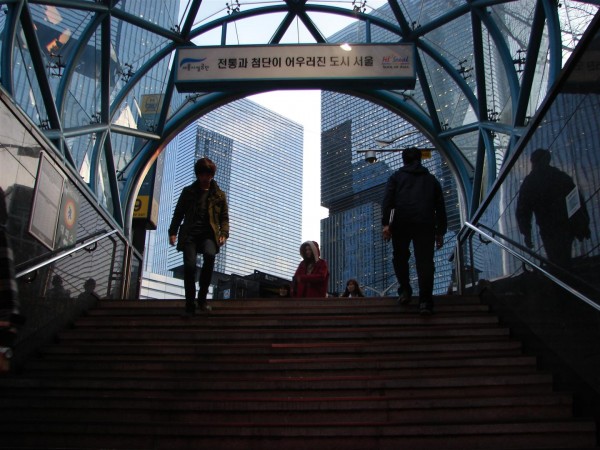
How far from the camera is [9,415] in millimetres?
4117

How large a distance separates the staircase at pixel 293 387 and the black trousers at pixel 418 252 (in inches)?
11.9

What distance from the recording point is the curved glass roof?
9.48 m

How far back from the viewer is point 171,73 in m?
13.5

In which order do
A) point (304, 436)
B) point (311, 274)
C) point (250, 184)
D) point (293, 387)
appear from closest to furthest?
point (304, 436) < point (293, 387) < point (311, 274) < point (250, 184)

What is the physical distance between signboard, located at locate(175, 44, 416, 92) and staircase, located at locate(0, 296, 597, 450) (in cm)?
568

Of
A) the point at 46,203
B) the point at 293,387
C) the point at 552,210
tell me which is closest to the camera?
the point at 293,387

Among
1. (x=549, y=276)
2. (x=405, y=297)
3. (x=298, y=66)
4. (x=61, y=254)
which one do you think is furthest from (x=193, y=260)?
(x=298, y=66)

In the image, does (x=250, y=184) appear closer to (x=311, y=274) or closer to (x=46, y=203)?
(x=311, y=274)

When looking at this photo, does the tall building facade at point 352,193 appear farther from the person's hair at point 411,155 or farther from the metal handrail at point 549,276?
the person's hair at point 411,155

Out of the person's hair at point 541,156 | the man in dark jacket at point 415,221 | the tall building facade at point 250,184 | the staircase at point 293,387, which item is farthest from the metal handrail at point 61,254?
the tall building facade at point 250,184

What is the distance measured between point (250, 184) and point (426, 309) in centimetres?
9229

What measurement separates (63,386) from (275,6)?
10.5m

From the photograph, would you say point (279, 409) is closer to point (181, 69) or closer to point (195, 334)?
point (195, 334)

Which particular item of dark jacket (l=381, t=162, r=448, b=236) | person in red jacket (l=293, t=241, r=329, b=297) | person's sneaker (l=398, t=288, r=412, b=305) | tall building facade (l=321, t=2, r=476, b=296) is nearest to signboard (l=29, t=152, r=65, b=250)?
person in red jacket (l=293, t=241, r=329, b=297)
